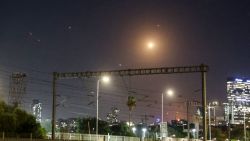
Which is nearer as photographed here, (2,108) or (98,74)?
(98,74)

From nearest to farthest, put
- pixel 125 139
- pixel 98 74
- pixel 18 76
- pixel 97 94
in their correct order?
pixel 98 74
pixel 97 94
pixel 125 139
pixel 18 76

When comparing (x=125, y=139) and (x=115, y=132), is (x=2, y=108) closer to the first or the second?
(x=125, y=139)

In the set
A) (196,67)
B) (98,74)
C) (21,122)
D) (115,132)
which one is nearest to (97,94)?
(98,74)

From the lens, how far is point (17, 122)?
265 ft

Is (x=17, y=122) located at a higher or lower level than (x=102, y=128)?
higher

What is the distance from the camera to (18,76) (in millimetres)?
116688

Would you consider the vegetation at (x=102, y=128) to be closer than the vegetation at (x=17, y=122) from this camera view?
No

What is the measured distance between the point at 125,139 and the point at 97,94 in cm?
1803

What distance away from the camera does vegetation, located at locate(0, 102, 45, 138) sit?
78.4 metres

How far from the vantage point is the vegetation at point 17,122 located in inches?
3086

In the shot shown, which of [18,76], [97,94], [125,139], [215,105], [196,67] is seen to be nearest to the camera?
[196,67]

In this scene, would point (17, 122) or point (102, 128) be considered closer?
point (17, 122)

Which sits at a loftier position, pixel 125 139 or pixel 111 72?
pixel 111 72

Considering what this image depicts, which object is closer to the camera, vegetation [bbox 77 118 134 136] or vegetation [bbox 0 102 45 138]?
vegetation [bbox 0 102 45 138]
